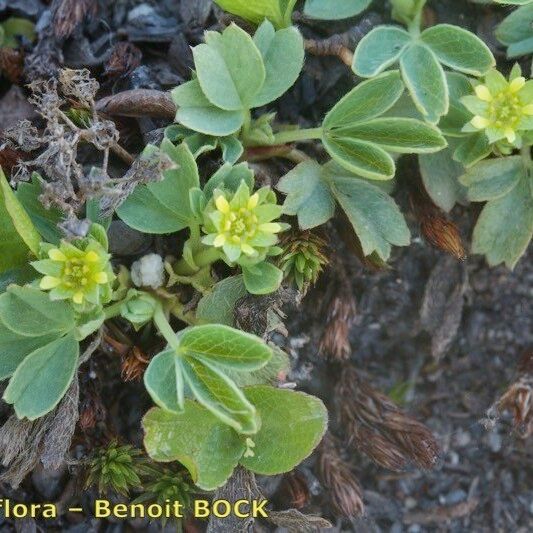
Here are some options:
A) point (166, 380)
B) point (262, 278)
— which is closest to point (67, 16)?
point (262, 278)

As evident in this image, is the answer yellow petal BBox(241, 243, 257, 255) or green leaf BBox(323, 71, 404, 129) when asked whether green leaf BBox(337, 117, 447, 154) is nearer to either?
green leaf BBox(323, 71, 404, 129)

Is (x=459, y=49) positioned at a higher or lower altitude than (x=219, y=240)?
higher

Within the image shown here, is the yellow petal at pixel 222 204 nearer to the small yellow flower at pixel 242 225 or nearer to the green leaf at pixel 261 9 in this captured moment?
the small yellow flower at pixel 242 225

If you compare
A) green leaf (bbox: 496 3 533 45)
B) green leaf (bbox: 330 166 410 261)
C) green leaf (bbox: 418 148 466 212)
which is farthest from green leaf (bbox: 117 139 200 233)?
green leaf (bbox: 496 3 533 45)

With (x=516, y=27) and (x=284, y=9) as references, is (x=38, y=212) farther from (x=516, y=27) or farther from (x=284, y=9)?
(x=516, y=27)

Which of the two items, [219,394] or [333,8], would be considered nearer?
[219,394]

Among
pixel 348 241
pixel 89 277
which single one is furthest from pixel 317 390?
pixel 89 277

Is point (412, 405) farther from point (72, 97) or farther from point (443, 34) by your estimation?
point (72, 97)
